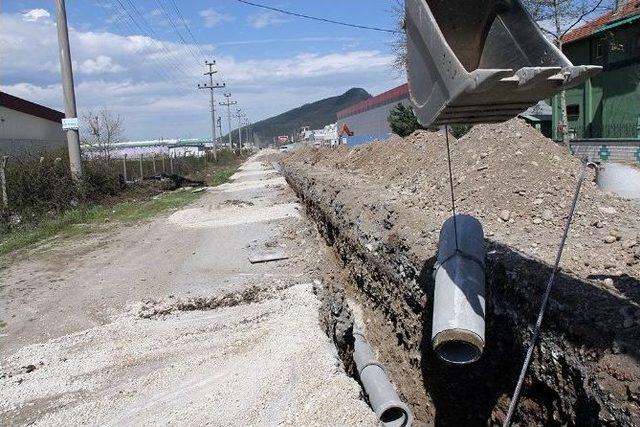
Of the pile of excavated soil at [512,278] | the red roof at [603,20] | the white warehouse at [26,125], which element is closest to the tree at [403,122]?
the red roof at [603,20]

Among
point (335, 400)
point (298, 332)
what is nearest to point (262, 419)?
point (335, 400)

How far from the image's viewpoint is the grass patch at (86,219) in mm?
13439

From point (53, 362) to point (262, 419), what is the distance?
110 inches

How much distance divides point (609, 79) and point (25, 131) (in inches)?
1106

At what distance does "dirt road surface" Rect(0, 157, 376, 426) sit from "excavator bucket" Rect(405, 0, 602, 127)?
2240 mm

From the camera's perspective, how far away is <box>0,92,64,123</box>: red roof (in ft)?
93.1

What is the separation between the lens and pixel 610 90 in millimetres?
22656

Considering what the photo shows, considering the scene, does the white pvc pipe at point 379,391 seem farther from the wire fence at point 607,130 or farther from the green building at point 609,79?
the green building at point 609,79

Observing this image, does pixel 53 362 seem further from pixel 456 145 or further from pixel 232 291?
pixel 456 145

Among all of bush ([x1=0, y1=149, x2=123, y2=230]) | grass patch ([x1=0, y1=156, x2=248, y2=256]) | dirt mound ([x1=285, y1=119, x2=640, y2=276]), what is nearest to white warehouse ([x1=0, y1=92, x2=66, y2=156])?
grass patch ([x1=0, y1=156, x2=248, y2=256])

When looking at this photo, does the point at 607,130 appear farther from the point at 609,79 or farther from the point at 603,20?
the point at 603,20

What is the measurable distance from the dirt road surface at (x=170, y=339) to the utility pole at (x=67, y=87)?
21.2ft

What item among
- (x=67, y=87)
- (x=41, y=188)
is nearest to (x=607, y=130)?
(x=67, y=87)

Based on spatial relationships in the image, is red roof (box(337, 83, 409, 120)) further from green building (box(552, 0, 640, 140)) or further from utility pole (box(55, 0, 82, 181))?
utility pole (box(55, 0, 82, 181))
